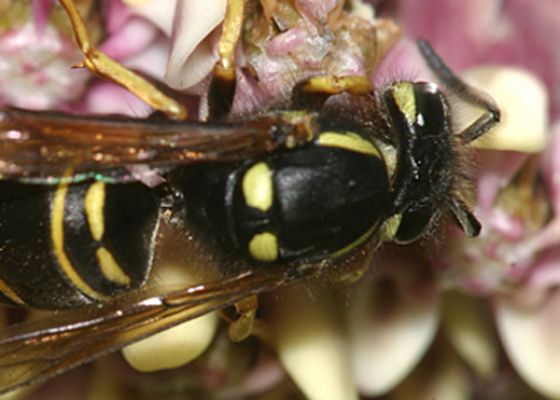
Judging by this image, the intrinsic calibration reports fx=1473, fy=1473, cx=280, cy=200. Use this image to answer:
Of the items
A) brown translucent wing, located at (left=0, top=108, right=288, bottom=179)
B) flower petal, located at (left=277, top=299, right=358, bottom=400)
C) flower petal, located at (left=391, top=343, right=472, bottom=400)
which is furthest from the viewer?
flower petal, located at (left=391, top=343, right=472, bottom=400)

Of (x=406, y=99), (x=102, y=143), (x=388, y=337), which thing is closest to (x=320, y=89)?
(x=406, y=99)

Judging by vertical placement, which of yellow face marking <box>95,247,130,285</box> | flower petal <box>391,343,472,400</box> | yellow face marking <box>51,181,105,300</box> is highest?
yellow face marking <box>51,181,105,300</box>

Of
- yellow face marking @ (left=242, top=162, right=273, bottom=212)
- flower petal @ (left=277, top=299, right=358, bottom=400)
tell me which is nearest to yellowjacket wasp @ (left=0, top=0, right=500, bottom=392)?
yellow face marking @ (left=242, top=162, right=273, bottom=212)

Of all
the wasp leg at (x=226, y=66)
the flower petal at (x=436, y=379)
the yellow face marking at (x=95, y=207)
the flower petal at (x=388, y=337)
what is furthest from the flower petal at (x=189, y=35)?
the flower petal at (x=436, y=379)

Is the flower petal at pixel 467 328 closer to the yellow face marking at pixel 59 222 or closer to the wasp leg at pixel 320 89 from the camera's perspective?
the wasp leg at pixel 320 89

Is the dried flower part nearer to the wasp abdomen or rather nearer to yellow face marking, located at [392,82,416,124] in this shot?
yellow face marking, located at [392,82,416,124]

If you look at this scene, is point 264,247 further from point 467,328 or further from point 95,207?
point 467,328
